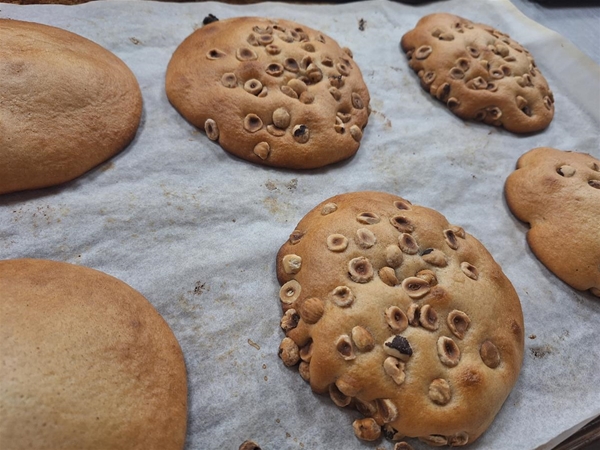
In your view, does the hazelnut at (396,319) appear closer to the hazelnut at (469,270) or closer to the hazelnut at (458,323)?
the hazelnut at (458,323)

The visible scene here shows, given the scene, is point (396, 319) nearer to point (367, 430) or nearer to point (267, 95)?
point (367, 430)

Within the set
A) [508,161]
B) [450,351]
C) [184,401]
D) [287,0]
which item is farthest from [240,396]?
[287,0]

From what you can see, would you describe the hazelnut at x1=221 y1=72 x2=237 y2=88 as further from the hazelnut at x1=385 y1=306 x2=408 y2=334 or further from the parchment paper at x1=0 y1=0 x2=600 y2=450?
the hazelnut at x1=385 y1=306 x2=408 y2=334

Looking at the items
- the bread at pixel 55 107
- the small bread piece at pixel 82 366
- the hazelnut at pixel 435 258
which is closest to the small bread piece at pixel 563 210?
the hazelnut at pixel 435 258

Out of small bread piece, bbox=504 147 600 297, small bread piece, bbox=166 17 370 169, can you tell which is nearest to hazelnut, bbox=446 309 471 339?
small bread piece, bbox=504 147 600 297

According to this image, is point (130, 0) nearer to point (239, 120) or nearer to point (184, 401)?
point (239, 120)

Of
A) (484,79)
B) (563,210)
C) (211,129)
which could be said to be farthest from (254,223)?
(484,79)
